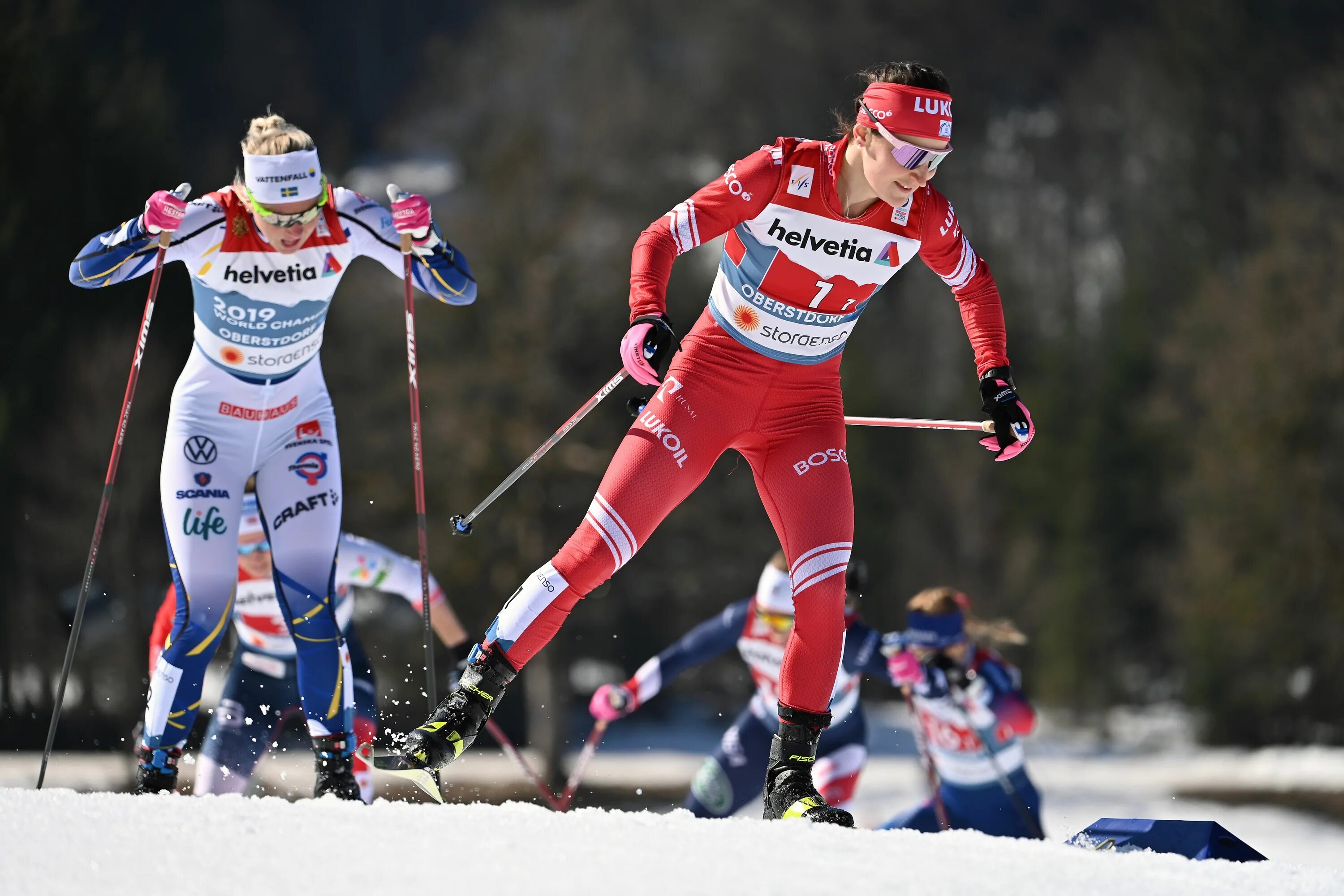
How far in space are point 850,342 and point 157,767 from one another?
20.1m

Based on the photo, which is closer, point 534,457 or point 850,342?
point 534,457

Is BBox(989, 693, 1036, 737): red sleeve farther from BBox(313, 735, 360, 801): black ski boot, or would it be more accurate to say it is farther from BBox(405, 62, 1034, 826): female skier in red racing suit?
BBox(313, 735, 360, 801): black ski boot

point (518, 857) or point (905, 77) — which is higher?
point (905, 77)

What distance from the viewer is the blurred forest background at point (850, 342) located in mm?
16234

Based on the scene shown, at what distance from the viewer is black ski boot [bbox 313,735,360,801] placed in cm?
470

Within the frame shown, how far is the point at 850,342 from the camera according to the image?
2392cm

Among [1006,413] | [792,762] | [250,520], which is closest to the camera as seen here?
[792,762]

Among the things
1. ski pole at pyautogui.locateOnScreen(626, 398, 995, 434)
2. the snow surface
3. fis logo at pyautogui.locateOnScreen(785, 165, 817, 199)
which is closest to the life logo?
ski pole at pyautogui.locateOnScreen(626, 398, 995, 434)

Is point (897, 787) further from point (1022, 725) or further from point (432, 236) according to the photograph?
point (432, 236)

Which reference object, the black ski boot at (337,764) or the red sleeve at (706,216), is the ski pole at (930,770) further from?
the red sleeve at (706,216)

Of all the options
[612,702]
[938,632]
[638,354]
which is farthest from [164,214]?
[938,632]

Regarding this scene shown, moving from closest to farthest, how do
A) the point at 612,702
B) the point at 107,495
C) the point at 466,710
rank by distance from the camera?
the point at 466,710
the point at 107,495
the point at 612,702

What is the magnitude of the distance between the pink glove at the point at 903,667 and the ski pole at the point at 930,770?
19 centimetres

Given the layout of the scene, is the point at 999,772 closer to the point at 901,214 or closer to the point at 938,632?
the point at 938,632
